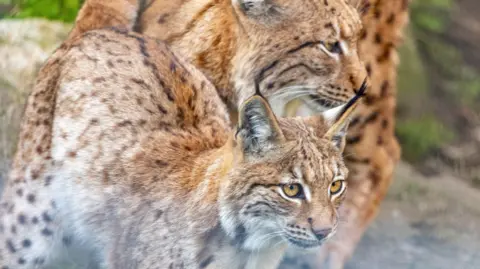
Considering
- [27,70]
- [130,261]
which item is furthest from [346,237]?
[27,70]

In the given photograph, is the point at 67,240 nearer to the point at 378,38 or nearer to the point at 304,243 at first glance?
the point at 304,243

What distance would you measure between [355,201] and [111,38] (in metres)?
1.15

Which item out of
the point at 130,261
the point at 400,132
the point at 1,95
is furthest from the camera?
the point at 400,132

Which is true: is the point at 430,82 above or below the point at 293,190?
below

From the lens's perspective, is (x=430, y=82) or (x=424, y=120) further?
(x=430, y=82)

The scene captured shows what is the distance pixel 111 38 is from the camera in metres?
3.64

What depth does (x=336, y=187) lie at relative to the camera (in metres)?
3.01

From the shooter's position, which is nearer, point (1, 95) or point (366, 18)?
point (366, 18)

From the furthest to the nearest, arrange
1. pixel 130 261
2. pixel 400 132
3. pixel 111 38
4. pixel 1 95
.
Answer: pixel 400 132
pixel 1 95
pixel 111 38
pixel 130 261

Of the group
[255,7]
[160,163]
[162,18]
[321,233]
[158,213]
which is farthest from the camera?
[162,18]

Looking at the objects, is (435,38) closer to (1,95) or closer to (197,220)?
(1,95)

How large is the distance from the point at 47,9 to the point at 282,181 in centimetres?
206

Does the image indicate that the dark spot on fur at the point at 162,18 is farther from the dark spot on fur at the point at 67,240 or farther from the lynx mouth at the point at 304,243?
the lynx mouth at the point at 304,243

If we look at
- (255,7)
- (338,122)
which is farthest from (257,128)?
(255,7)
